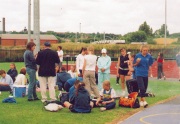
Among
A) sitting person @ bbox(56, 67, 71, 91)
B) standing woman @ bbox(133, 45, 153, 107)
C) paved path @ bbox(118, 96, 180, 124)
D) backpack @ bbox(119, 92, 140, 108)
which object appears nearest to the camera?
paved path @ bbox(118, 96, 180, 124)

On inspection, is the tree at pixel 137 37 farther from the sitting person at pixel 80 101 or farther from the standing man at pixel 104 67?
the sitting person at pixel 80 101

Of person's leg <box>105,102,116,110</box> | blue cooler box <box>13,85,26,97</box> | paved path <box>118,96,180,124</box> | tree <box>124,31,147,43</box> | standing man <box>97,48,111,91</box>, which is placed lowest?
paved path <box>118,96,180,124</box>

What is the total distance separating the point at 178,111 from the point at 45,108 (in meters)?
3.77

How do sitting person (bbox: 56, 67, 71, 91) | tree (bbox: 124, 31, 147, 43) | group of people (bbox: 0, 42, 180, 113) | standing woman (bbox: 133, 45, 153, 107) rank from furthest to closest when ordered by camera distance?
tree (bbox: 124, 31, 147, 43), sitting person (bbox: 56, 67, 71, 91), standing woman (bbox: 133, 45, 153, 107), group of people (bbox: 0, 42, 180, 113)

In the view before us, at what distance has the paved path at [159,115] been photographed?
11.1 meters

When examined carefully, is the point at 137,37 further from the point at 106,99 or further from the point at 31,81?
the point at 106,99

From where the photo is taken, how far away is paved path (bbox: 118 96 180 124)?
36.3 feet

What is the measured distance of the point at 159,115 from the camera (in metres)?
12.1

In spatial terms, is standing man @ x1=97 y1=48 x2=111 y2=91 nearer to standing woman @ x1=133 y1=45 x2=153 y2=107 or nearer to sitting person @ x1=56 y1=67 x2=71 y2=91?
sitting person @ x1=56 y1=67 x2=71 y2=91

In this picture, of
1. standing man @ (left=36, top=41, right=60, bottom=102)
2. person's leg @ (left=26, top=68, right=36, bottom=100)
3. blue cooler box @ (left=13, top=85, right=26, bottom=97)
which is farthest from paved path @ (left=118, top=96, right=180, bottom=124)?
blue cooler box @ (left=13, top=85, right=26, bottom=97)

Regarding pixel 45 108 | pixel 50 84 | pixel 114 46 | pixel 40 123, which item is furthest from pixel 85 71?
pixel 114 46

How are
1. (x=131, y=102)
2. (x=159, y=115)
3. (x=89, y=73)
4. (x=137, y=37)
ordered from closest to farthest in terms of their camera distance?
1. (x=159, y=115)
2. (x=131, y=102)
3. (x=89, y=73)
4. (x=137, y=37)

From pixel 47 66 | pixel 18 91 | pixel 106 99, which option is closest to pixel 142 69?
pixel 106 99

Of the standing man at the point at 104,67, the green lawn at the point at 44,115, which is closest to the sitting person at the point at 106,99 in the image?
the green lawn at the point at 44,115
